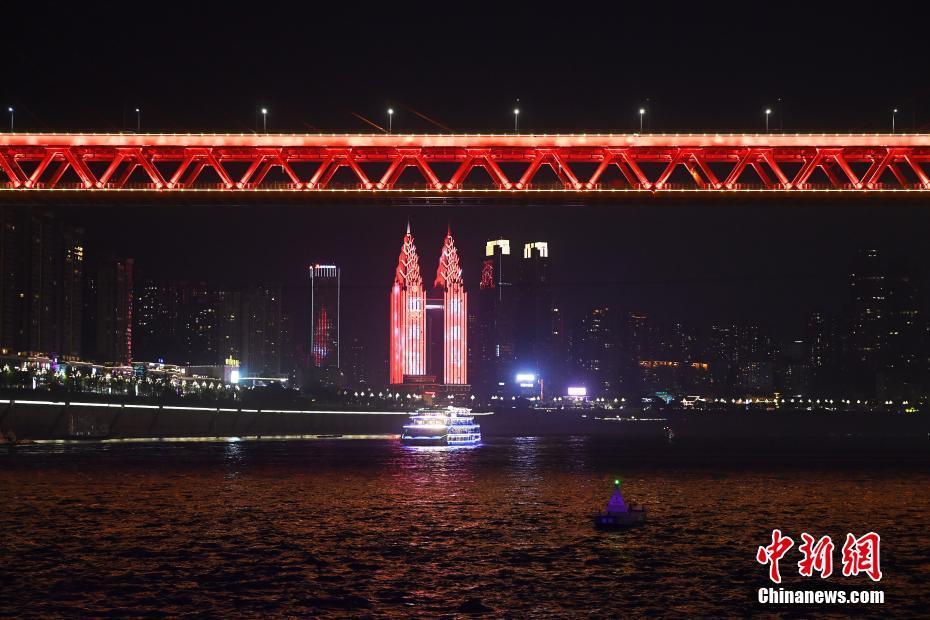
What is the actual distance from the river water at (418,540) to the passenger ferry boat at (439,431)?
4630 cm

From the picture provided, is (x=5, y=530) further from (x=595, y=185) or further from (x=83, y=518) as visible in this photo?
(x=595, y=185)

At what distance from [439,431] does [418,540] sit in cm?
8377

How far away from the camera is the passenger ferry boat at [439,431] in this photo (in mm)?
121938

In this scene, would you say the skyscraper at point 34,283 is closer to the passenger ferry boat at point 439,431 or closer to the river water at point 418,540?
the passenger ferry boat at point 439,431

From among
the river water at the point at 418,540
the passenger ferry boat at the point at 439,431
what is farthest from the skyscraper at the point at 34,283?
the river water at the point at 418,540

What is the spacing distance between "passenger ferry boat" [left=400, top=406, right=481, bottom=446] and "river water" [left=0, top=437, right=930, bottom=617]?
152ft

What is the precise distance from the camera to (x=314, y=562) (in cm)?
3391

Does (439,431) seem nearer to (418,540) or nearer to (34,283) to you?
(418,540)

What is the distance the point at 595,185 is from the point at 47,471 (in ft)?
123

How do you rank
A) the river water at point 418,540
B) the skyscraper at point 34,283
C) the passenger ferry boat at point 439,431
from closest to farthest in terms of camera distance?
the river water at point 418,540, the passenger ferry boat at point 439,431, the skyscraper at point 34,283

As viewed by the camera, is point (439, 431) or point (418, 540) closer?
point (418, 540)

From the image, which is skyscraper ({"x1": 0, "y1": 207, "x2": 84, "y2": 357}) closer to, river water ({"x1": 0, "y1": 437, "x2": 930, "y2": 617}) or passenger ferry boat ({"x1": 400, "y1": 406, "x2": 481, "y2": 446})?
passenger ferry boat ({"x1": 400, "y1": 406, "x2": 481, "y2": 446})

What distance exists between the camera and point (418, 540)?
39219mm

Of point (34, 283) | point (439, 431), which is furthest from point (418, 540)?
point (34, 283)
